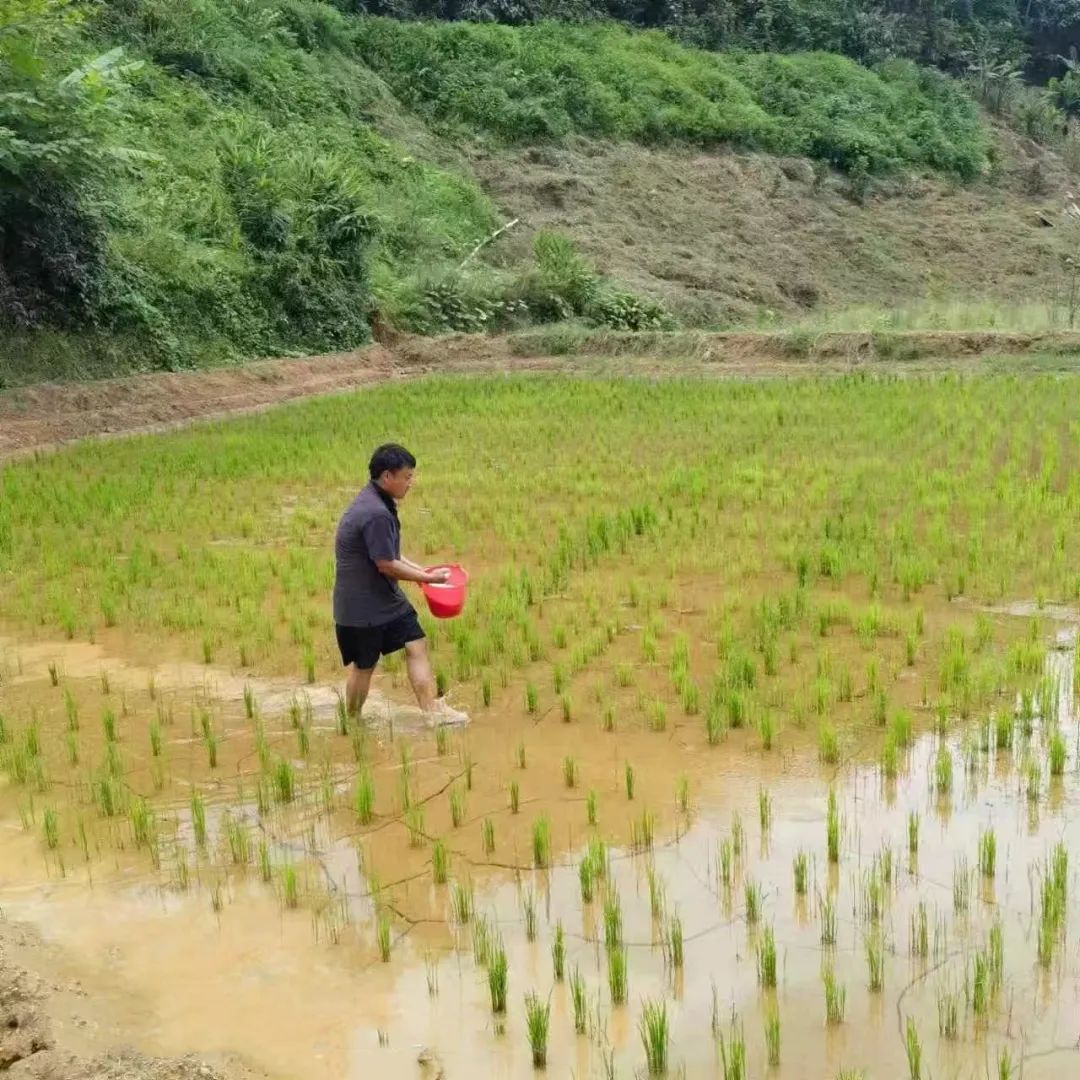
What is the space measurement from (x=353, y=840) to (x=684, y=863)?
3.49 feet

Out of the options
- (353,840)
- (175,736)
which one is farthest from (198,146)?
(353,840)

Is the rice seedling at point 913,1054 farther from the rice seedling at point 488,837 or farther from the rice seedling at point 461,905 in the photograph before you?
the rice seedling at point 488,837

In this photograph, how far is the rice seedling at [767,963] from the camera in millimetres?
3160

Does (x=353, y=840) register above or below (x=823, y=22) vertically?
below

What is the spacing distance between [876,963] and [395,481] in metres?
2.58

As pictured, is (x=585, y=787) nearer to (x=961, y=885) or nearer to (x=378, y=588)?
(x=378, y=588)

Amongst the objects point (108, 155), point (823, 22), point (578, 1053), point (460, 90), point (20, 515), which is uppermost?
point (823, 22)

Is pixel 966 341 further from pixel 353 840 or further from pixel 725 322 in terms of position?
pixel 353 840

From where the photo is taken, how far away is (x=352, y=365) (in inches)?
690

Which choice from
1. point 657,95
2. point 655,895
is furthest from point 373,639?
point 657,95

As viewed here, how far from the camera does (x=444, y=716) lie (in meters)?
5.04

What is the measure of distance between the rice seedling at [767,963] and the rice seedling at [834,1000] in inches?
5.2

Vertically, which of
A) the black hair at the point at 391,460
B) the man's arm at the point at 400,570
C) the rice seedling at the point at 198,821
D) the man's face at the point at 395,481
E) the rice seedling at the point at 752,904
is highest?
the black hair at the point at 391,460

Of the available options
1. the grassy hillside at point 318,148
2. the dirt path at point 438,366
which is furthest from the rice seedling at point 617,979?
the grassy hillside at point 318,148
